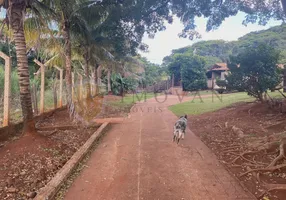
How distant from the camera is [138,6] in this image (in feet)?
33.1

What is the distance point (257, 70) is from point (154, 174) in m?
8.58

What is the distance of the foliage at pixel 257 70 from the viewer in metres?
10.5

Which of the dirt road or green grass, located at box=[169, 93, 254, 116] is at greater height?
green grass, located at box=[169, 93, 254, 116]

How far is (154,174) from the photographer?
14.8 feet

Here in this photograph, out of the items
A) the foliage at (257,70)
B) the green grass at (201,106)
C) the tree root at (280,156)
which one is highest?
the foliage at (257,70)

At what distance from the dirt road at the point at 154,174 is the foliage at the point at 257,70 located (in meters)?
5.70

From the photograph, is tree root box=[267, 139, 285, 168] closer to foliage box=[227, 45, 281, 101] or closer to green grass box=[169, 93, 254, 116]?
foliage box=[227, 45, 281, 101]

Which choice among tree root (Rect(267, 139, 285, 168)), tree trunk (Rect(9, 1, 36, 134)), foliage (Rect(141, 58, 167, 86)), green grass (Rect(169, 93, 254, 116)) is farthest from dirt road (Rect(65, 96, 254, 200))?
foliage (Rect(141, 58, 167, 86))

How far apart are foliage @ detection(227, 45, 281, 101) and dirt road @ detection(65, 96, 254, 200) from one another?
18.7 feet

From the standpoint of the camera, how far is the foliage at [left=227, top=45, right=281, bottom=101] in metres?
10.5

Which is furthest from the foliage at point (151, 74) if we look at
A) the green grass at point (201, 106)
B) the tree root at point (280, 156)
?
the tree root at point (280, 156)

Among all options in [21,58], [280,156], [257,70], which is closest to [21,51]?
[21,58]

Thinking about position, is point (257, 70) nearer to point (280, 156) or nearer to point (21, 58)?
point (280, 156)

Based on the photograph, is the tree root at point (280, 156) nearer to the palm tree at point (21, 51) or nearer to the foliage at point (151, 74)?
the palm tree at point (21, 51)
